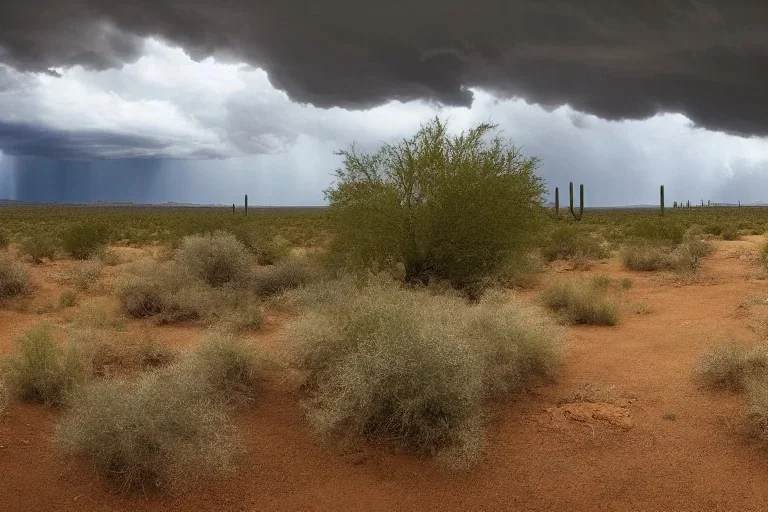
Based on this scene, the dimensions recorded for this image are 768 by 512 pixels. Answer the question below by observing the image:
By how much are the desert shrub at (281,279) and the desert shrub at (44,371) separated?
7484 mm

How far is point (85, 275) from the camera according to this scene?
56.1ft

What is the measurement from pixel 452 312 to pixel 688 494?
12.8 feet

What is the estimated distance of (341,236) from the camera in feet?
53.6

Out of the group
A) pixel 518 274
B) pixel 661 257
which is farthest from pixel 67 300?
pixel 661 257

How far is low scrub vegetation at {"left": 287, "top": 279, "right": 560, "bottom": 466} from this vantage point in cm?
664

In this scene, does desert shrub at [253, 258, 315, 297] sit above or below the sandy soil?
above

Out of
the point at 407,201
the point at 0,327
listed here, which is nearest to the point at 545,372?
the point at 407,201

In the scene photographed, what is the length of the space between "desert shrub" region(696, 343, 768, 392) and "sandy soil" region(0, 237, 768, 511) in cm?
25

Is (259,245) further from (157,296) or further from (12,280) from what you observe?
(157,296)

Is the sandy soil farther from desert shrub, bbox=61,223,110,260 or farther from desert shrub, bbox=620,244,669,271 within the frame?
desert shrub, bbox=61,223,110,260

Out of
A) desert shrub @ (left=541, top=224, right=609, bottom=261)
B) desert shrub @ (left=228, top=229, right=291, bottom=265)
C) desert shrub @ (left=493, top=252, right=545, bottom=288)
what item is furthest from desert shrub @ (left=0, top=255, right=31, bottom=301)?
desert shrub @ (left=541, top=224, right=609, bottom=261)

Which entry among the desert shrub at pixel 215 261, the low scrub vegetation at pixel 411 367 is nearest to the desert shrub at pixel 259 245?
the desert shrub at pixel 215 261

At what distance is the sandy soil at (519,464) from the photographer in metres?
5.81

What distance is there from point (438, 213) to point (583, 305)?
13.9 ft
